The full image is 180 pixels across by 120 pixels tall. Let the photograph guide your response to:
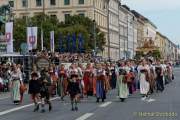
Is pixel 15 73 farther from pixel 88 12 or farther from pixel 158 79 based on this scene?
pixel 88 12

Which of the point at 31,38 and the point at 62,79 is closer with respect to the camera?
the point at 62,79

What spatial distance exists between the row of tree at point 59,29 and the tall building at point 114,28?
34970mm

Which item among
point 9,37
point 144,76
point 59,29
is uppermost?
point 59,29

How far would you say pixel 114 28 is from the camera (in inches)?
5679

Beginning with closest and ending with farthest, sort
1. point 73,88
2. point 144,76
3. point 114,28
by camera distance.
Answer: point 73,88 → point 144,76 → point 114,28

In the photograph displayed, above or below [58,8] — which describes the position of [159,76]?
below

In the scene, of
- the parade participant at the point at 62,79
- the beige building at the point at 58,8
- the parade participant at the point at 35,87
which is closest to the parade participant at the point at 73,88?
the parade participant at the point at 35,87

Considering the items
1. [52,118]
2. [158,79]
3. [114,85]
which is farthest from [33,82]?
[114,85]

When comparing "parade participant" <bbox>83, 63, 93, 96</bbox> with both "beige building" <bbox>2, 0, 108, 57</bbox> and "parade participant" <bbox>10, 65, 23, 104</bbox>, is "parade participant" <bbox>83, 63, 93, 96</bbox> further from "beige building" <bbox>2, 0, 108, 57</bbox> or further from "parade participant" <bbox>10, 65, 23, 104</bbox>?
"beige building" <bbox>2, 0, 108, 57</bbox>

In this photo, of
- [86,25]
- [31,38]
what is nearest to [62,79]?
[31,38]

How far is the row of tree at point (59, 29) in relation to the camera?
88.1 metres

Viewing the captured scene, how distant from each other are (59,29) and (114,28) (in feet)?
171

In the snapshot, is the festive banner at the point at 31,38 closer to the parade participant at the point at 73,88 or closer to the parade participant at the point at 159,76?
the parade participant at the point at 159,76

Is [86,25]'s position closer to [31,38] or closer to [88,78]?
[31,38]
